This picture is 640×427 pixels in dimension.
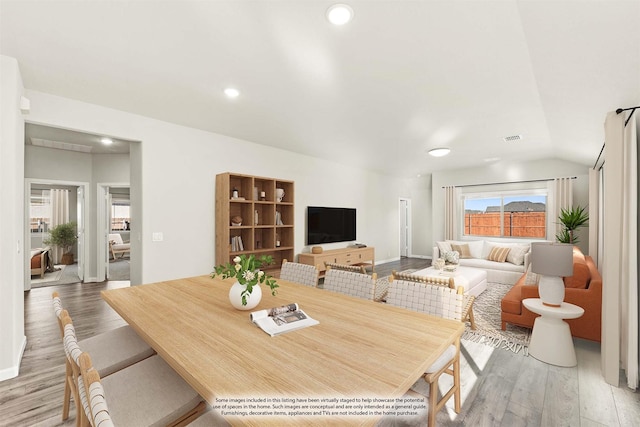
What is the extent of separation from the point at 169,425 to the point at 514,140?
5601 mm

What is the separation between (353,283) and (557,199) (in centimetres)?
614

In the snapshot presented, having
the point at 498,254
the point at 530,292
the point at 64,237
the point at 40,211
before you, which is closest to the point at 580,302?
the point at 530,292

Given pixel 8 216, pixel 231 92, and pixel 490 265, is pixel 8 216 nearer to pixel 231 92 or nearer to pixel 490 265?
pixel 231 92

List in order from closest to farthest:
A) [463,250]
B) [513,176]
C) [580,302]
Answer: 1. [580,302]
2. [463,250]
3. [513,176]

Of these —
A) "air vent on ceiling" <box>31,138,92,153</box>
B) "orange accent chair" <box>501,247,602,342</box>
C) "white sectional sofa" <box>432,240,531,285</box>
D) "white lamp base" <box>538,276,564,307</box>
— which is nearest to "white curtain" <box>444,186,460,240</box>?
"white sectional sofa" <box>432,240,531,285</box>

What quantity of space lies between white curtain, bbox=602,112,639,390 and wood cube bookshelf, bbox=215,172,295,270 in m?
3.88

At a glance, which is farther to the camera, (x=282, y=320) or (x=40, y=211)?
(x=40, y=211)

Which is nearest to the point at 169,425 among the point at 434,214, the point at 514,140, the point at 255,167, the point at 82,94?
the point at 82,94

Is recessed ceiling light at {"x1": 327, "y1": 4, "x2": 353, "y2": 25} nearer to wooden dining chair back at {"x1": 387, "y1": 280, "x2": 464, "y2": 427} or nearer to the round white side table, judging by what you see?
wooden dining chair back at {"x1": 387, "y1": 280, "x2": 464, "y2": 427}

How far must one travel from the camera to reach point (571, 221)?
5301 mm

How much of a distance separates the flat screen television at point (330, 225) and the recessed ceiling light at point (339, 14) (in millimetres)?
3734

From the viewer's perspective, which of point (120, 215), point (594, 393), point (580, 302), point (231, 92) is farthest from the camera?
point (120, 215)

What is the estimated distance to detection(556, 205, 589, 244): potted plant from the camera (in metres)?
5.28

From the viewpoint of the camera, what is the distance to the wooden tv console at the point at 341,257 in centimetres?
511
